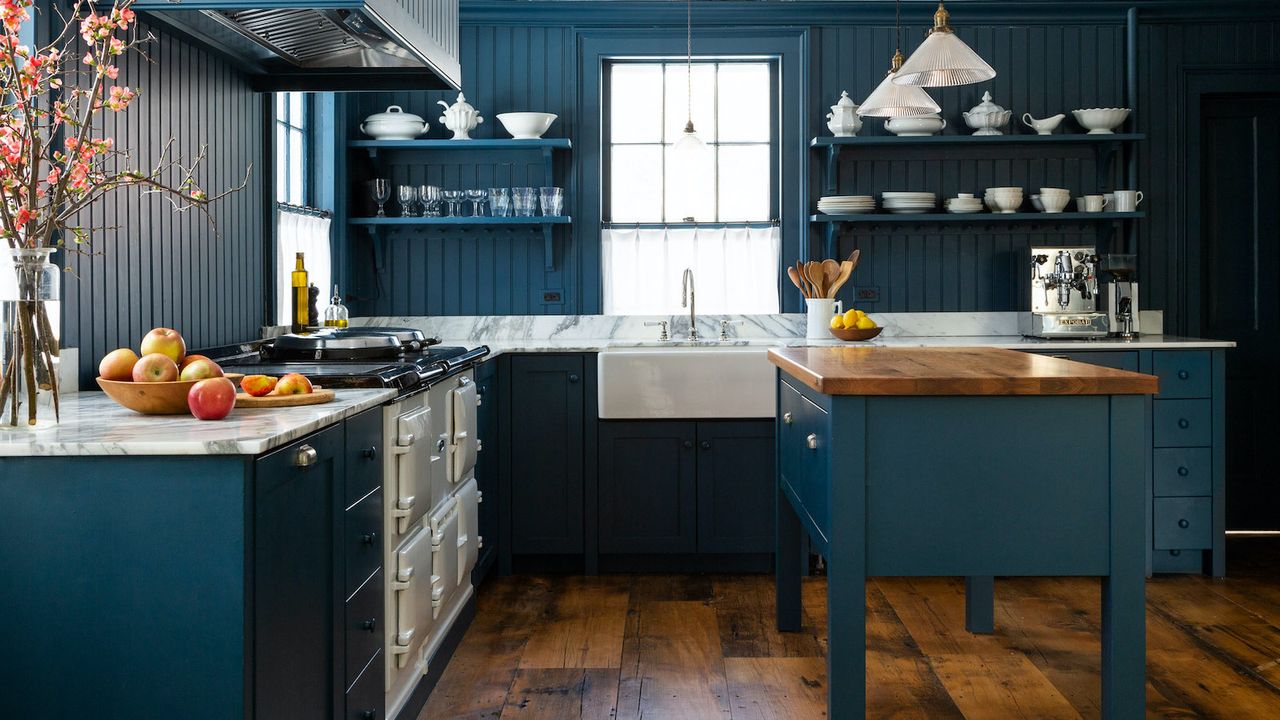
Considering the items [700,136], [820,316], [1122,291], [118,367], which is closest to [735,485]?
[820,316]

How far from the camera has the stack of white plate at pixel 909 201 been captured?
466 centimetres

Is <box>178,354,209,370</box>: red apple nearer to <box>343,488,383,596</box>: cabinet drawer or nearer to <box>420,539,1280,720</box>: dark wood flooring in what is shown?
<box>343,488,383,596</box>: cabinet drawer

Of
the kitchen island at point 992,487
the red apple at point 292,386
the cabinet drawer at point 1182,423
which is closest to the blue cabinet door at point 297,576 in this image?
the red apple at point 292,386

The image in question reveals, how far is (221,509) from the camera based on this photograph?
1.60 meters

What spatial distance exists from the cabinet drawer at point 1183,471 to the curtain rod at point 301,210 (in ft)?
11.5

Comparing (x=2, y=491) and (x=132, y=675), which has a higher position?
(x=2, y=491)

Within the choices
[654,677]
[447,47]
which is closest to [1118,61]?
[447,47]

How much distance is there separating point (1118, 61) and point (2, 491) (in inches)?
188

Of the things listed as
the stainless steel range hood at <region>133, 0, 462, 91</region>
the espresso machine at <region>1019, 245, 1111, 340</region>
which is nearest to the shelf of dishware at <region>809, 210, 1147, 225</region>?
the espresso machine at <region>1019, 245, 1111, 340</region>

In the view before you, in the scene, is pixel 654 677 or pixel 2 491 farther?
pixel 654 677

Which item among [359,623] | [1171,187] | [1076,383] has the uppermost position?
[1171,187]

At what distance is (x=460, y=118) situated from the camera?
15.1 ft

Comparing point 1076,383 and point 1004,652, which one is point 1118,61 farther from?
point 1076,383

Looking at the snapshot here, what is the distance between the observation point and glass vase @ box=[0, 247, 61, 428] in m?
1.73
